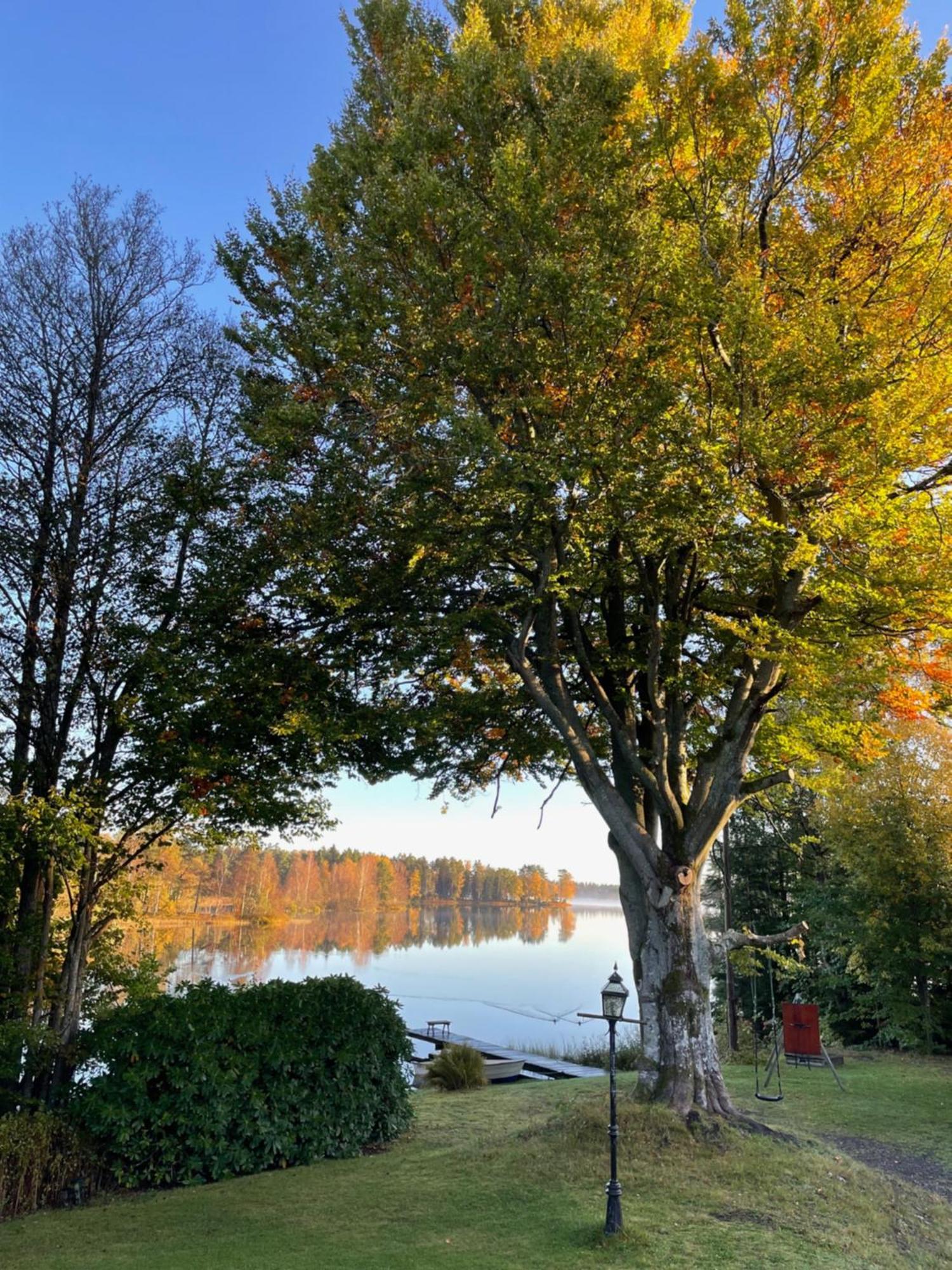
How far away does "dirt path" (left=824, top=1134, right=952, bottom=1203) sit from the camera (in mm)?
8180

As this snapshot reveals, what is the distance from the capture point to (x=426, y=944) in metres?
58.7

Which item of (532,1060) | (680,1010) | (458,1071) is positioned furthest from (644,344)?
(532,1060)

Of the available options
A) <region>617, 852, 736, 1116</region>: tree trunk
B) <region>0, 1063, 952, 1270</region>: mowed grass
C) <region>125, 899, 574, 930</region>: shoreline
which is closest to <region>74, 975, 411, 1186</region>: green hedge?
<region>0, 1063, 952, 1270</region>: mowed grass

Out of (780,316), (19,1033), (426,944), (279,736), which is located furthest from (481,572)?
(426,944)

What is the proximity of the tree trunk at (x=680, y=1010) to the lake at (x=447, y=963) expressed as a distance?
475 cm

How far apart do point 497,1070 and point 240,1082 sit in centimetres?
832

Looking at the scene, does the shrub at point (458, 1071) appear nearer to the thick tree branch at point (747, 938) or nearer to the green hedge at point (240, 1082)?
the green hedge at point (240, 1082)

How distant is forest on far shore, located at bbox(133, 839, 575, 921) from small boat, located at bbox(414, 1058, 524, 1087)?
3517 centimetres

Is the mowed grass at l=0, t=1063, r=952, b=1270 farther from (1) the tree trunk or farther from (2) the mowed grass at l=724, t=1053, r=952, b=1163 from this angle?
(2) the mowed grass at l=724, t=1053, r=952, b=1163

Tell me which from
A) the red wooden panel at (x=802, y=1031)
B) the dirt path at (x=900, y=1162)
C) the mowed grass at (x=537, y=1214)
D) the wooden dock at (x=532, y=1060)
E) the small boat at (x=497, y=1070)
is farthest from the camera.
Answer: the wooden dock at (x=532, y=1060)

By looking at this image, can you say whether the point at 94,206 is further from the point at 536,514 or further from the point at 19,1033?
the point at 19,1033

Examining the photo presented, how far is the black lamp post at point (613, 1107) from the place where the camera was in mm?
6012

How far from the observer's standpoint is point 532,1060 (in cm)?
1736

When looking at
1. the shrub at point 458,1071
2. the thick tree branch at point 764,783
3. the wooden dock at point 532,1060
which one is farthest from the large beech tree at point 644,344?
the wooden dock at point 532,1060
